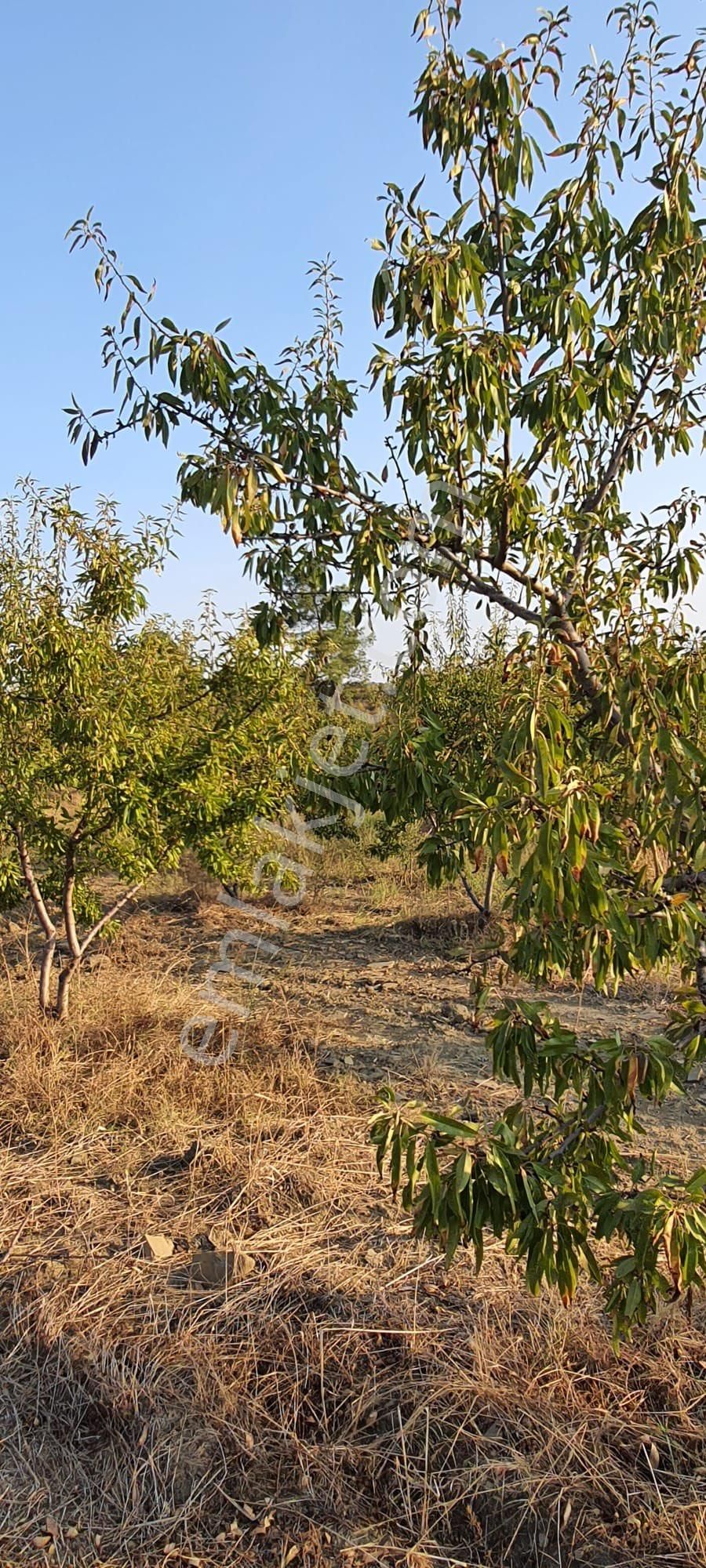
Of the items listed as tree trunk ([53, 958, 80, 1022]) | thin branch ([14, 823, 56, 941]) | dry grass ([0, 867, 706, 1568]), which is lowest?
dry grass ([0, 867, 706, 1568])

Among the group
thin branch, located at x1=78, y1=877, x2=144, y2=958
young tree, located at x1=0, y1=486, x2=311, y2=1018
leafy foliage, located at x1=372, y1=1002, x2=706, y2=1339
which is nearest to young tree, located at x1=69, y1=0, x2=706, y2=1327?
leafy foliage, located at x1=372, y1=1002, x2=706, y2=1339

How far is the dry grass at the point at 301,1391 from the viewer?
93.4 inches

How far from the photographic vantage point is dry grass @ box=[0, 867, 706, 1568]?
2.37m

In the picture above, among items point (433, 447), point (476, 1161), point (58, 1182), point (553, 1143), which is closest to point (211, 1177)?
point (58, 1182)

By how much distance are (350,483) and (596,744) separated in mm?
864

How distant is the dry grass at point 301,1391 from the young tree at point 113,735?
5.50ft

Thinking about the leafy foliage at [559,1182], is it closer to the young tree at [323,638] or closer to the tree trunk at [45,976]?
the young tree at [323,638]

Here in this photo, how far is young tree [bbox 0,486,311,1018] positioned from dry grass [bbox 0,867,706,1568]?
1.68 m

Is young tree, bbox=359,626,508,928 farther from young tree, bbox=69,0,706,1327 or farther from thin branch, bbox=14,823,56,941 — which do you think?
thin branch, bbox=14,823,56,941

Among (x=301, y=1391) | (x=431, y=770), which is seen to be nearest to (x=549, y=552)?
(x=431, y=770)

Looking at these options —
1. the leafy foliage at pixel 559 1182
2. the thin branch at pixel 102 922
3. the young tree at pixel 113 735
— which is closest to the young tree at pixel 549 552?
the leafy foliage at pixel 559 1182

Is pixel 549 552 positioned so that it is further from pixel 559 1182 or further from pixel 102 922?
→ pixel 102 922

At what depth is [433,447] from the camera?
2.31m

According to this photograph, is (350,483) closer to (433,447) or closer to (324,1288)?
(433,447)
